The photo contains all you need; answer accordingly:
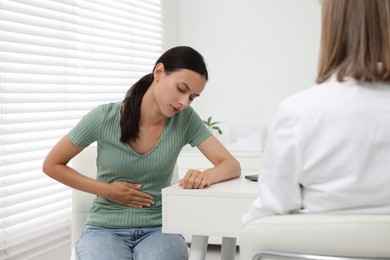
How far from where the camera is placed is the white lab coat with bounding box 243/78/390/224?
83 centimetres

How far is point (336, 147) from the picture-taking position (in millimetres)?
848

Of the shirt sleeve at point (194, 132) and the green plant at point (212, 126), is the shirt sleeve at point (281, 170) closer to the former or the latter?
the shirt sleeve at point (194, 132)

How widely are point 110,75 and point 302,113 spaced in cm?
238

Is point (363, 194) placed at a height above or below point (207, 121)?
above

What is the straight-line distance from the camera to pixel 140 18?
11.6 feet

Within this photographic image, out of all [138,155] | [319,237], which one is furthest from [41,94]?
[319,237]

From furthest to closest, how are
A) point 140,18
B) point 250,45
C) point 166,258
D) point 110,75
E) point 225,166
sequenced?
point 250,45 < point 140,18 < point 110,75 < point 225,166 < point 166,258

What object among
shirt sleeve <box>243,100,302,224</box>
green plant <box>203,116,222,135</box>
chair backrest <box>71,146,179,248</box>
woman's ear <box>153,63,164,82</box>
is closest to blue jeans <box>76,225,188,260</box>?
chair backrest <box>71,146,179,248</box>

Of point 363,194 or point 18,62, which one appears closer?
point 363,194

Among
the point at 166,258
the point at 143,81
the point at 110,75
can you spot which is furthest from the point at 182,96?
the point at 110,75

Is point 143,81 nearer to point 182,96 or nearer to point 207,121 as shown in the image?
point 182,96

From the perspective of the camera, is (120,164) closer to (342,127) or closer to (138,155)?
(138,155)

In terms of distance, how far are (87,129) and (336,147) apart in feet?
3.45

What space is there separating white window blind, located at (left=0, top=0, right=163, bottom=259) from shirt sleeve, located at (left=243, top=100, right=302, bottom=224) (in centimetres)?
167
